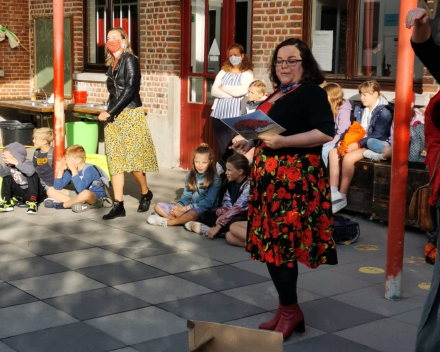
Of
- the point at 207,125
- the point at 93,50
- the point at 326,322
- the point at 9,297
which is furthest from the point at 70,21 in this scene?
the point at 326,322

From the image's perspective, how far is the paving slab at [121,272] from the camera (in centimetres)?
598

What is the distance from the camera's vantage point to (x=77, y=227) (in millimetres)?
7836

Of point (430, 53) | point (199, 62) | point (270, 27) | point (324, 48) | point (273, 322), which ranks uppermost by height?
point (270, 27)

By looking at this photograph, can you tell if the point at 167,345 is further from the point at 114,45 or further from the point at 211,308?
the point at 114,45

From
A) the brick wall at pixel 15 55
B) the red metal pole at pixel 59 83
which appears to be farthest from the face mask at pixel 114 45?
the brick wall at pixel 15 55

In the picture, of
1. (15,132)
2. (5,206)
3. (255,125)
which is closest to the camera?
(255,125)

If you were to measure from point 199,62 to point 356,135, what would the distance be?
147 inches

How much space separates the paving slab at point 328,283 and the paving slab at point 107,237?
1975 mm

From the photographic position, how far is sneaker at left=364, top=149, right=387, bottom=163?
26.8ft

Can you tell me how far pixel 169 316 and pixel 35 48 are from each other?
1190 cm

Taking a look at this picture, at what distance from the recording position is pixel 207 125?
11.3m

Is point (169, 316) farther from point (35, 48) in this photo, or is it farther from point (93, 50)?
point (35, 48)

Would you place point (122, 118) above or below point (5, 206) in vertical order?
above

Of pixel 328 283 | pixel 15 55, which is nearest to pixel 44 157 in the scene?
pixel 328 283
